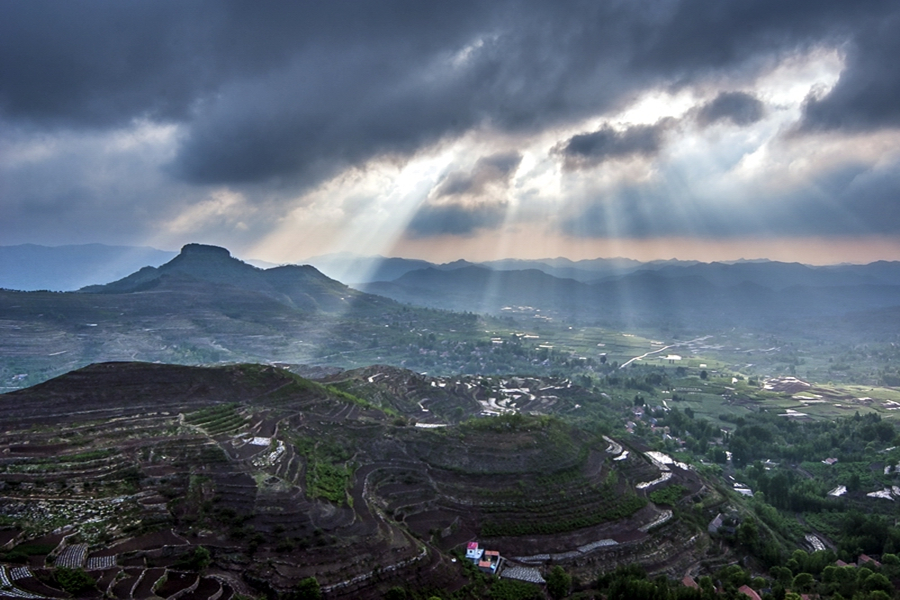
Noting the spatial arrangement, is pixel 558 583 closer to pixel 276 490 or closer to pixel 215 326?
pixel 276 490

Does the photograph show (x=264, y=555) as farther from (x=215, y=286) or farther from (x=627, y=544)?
(x=215, y=286)

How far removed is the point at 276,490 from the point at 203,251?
18030 cm

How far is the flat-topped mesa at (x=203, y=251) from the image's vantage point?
187663 millimetres

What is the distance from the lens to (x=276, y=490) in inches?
1241

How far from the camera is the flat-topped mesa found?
188 metres

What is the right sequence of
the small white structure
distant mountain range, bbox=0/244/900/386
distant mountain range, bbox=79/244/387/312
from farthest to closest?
distant mountain range, bbox=79/244/387/312 < distant mountain range, bbox=0/244/900/386 < the small white structure

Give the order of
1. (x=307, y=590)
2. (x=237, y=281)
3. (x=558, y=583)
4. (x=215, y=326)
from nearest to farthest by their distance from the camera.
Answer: (x=307, y=590)
(x=558, y=583)
(x=215, y=326)
(x=237, y=281)

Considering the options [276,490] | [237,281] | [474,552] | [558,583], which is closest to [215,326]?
[237,281]

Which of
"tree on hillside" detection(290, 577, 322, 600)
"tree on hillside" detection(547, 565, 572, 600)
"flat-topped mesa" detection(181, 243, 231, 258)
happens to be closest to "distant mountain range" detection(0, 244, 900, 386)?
"flat-topped mesa" detection(181, 243, 231, 258)

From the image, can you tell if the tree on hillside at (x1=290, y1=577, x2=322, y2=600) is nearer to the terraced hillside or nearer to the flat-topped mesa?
the terraced hillside

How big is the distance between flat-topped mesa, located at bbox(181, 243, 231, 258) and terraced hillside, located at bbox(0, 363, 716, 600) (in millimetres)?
156599

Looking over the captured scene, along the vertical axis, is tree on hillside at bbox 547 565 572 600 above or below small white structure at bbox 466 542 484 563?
below

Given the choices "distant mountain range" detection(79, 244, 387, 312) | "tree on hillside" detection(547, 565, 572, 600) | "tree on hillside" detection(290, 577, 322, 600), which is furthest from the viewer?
"distant mountain range" detection(79, 244, 387, 312)

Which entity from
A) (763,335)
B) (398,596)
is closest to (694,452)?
(398,596)
